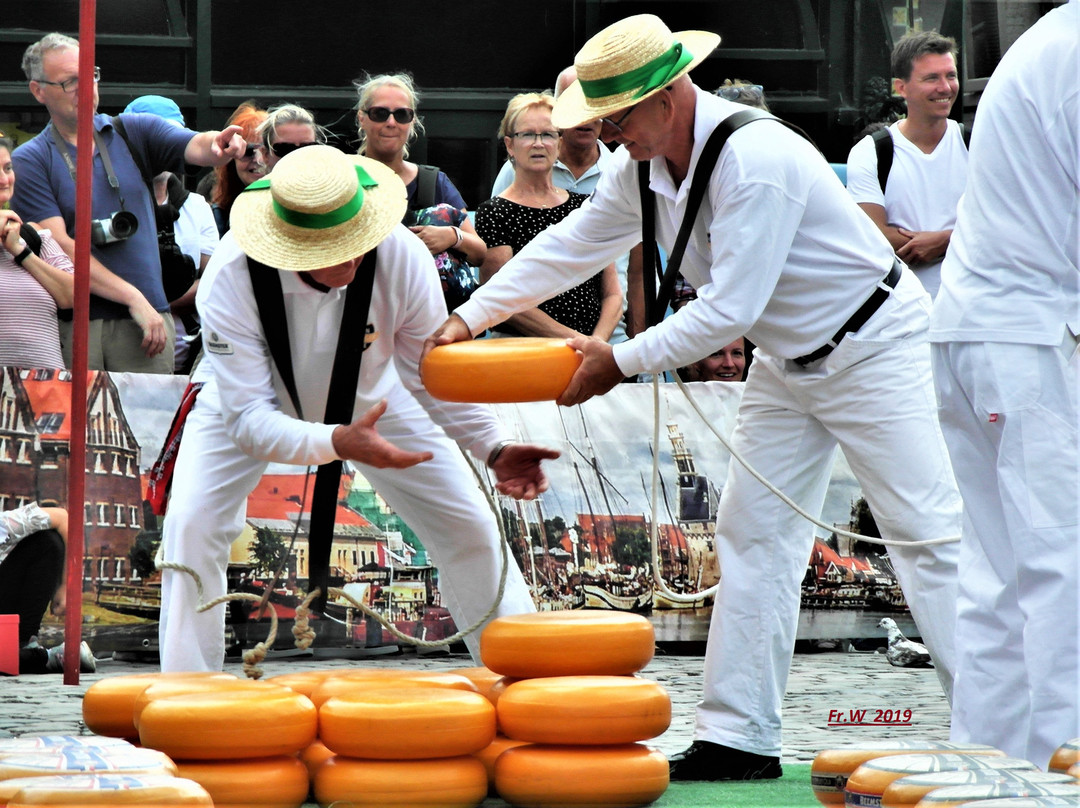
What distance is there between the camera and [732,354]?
21.6ft

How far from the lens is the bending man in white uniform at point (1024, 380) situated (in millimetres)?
3105

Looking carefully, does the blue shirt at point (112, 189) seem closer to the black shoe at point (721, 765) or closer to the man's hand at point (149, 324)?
the man's hand at point (149, 324)

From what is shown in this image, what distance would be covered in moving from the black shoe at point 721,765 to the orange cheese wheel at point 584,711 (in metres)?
0.53

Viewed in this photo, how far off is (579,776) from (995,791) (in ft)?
3.62

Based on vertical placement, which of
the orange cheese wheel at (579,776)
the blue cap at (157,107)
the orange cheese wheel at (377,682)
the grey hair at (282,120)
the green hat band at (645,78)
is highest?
the blue cap at (157,107)

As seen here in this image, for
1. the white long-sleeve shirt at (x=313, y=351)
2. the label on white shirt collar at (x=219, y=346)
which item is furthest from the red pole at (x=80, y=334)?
the label on white shirt collar at (x=219, y=346)

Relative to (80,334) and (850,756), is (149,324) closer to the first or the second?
(80,334)

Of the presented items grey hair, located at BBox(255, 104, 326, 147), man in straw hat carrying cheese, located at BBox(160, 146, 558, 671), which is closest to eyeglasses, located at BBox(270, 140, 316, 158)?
grey hair, located at BBox(255, 104, 326, 147)

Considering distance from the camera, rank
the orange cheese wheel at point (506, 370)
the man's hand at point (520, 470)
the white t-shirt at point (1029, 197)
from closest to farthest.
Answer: the white t-shirt at point (1029, 197)
the orange cheese wheel at point (506, 370)
the man's hand at point (520, 470)

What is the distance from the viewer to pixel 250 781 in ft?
10.4

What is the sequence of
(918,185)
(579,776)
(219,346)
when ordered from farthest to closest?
(918,185) < (219,346) < (579,776)

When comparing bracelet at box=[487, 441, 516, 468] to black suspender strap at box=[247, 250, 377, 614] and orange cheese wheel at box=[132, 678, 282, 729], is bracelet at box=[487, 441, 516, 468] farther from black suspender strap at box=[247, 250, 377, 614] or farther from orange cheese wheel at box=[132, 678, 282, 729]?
orange cheese wheel at box=[132, 678, 282, 729]

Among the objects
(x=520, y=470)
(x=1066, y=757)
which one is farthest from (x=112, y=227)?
(x=1066, y=757)

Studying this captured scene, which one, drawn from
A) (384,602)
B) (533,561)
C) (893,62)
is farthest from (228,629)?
(893,62)
